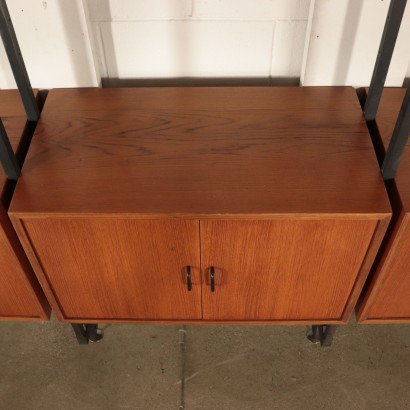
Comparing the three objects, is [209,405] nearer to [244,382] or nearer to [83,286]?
[244,382]

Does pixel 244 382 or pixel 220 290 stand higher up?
pixel 220 290

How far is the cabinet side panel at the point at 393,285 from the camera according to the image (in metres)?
1.11

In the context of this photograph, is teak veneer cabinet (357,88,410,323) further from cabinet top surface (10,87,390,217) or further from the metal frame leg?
the metal frame leg

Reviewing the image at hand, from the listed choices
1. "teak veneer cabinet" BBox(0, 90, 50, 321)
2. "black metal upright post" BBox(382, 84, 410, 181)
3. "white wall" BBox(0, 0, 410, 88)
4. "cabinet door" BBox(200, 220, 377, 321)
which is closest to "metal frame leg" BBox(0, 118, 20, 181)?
"teak veneer cabinet" BBox(0, 90, 50, 321)

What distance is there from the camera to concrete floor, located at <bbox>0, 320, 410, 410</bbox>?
1.50 metres

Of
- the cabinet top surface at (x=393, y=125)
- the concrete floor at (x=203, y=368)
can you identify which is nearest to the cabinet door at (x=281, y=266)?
the cabinet top surface at (x=393, y=125)

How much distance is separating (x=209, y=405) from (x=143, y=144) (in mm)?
843

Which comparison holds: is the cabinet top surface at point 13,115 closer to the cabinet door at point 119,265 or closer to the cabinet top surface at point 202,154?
the cabinet top surface at point 202,154

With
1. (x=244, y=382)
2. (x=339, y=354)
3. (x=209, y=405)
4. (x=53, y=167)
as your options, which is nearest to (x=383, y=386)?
(x=339, y=354)

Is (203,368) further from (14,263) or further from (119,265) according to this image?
(14,263)

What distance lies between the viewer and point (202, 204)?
3.51 ft

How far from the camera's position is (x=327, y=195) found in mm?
1086

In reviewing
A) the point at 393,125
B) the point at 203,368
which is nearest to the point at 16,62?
the point at 393,125

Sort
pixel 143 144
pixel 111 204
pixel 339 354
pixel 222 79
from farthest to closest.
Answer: pixel 339 354, pixel 222 79, pixel 143 144, pixel 111 204
